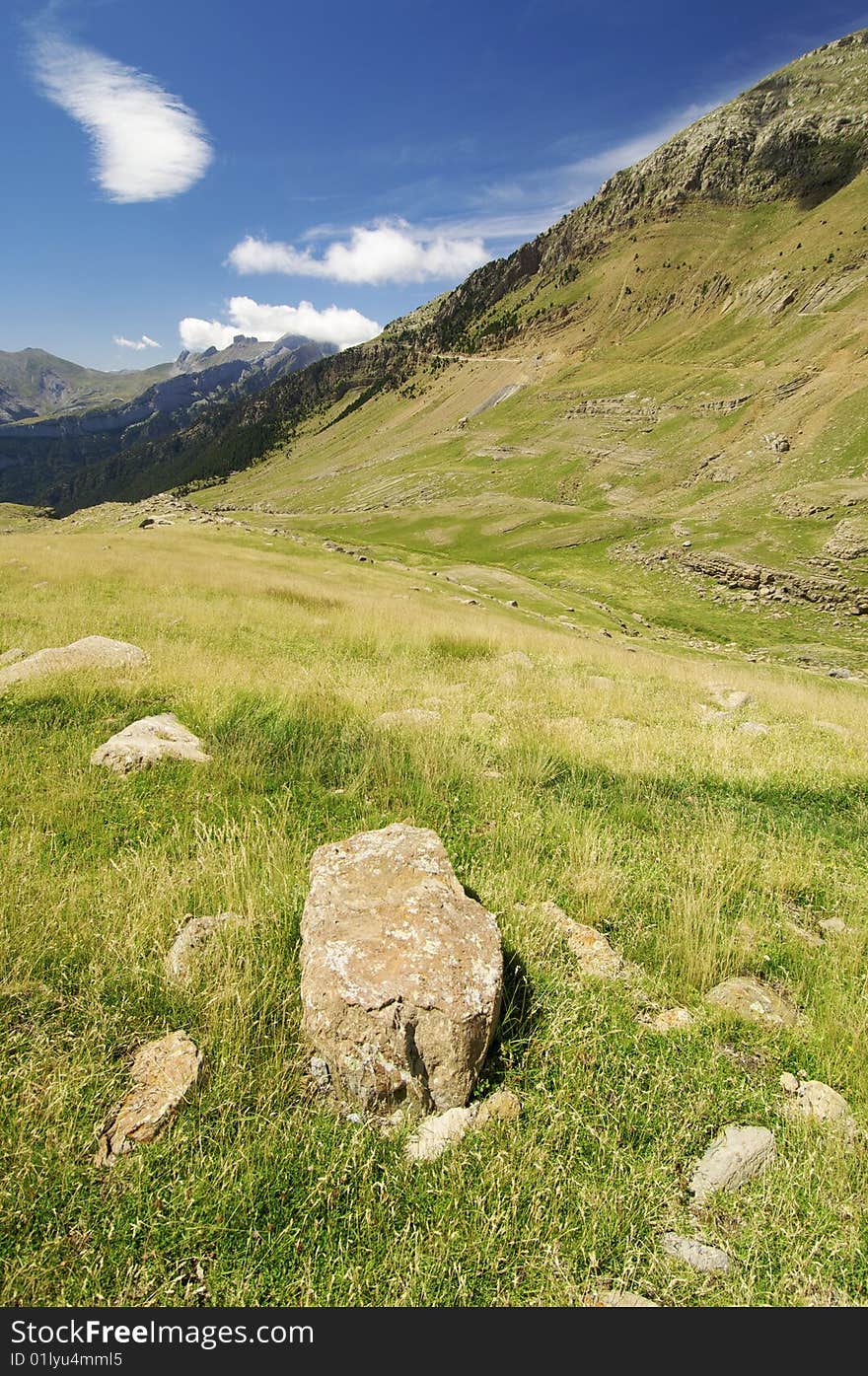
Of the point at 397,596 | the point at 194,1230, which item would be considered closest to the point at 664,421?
the point at 397,596

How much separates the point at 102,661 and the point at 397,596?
19.1m

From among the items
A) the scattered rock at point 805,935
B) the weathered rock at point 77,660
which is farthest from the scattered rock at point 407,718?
the scattered rock at point 805,935

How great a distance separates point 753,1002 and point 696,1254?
70.9 inches

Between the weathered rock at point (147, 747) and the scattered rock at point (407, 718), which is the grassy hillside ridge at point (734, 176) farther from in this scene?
the weathered rock at point (147, 747)

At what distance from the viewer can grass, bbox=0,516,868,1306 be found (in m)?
2.48

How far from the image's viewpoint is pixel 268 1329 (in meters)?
2.35

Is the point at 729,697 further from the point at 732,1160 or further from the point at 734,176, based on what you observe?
the point at 734,176

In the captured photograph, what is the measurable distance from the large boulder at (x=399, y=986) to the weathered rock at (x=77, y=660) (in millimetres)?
6944

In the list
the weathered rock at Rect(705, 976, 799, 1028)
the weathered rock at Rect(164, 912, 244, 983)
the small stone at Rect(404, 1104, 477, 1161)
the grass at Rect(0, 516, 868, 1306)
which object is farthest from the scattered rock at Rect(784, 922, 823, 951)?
the weathered rock at Rect(164, 912, 244, 983)

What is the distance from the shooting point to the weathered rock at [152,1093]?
9.04 feet

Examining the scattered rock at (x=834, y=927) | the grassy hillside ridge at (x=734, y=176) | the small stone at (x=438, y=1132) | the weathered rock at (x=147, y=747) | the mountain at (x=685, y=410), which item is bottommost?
the scattered rock at (x=834, y=927)

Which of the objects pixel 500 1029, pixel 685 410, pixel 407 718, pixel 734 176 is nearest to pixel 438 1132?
pixel 500 1029

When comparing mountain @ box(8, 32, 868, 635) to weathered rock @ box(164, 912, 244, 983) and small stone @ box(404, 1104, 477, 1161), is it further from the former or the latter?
small stone @ box(404, 1104, 477, 1161)

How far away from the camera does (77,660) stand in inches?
361
